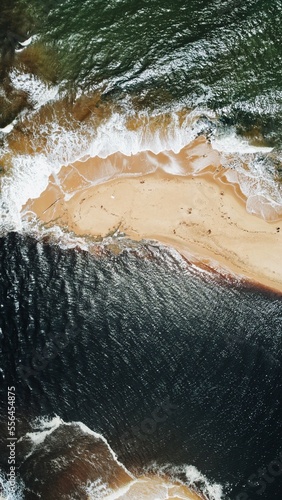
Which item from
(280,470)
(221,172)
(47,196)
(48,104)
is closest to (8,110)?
(48,104)

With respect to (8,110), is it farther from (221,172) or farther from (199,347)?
(199,347)

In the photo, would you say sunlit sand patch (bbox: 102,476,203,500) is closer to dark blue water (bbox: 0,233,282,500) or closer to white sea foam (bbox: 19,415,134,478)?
dark blue water (bbox: 0,233,282,500)

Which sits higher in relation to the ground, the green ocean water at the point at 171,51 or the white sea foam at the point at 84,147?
the green ocean water at the point at 171,51

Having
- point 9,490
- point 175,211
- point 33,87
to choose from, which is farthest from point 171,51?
point 9,490

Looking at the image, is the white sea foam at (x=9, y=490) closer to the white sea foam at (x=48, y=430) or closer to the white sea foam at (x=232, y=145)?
the white sea foam at (x=48, y=430)

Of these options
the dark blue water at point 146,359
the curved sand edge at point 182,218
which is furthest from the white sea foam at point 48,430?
the curved sand edge at point 182,218

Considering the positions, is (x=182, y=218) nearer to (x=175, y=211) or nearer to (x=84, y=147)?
(x=175, y=211)
